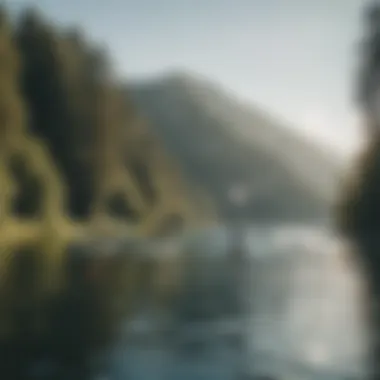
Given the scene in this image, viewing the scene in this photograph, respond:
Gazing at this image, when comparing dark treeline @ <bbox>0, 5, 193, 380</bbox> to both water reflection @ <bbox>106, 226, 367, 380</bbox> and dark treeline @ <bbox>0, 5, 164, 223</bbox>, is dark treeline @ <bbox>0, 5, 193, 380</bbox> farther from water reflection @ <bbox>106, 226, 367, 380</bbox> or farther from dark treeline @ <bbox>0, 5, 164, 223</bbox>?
water reflection @ <bbox>106, 226, 367, 380</bbox>

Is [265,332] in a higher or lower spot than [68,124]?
lower

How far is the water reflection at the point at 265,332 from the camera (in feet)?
16.1

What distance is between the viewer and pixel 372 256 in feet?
44.2

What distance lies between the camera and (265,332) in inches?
240

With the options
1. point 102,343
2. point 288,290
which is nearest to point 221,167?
point 288,290

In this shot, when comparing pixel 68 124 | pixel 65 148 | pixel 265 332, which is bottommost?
pixel 265 332

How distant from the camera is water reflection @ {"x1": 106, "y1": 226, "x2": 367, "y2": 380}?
4.89m

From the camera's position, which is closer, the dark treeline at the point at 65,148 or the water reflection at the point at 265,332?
the water reflection at the point at 265,332

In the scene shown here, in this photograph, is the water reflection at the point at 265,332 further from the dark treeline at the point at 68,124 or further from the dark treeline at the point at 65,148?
the dark treeline at the point at 68,124

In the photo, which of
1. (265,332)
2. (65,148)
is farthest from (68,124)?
(265,332)

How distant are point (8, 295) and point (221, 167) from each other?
6.91 m

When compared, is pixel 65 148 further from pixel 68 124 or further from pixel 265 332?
pixel 265 332

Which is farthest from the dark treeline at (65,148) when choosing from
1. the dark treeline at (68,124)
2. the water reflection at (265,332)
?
the water reflection at (265,332)

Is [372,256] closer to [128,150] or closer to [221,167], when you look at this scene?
[221,167]
